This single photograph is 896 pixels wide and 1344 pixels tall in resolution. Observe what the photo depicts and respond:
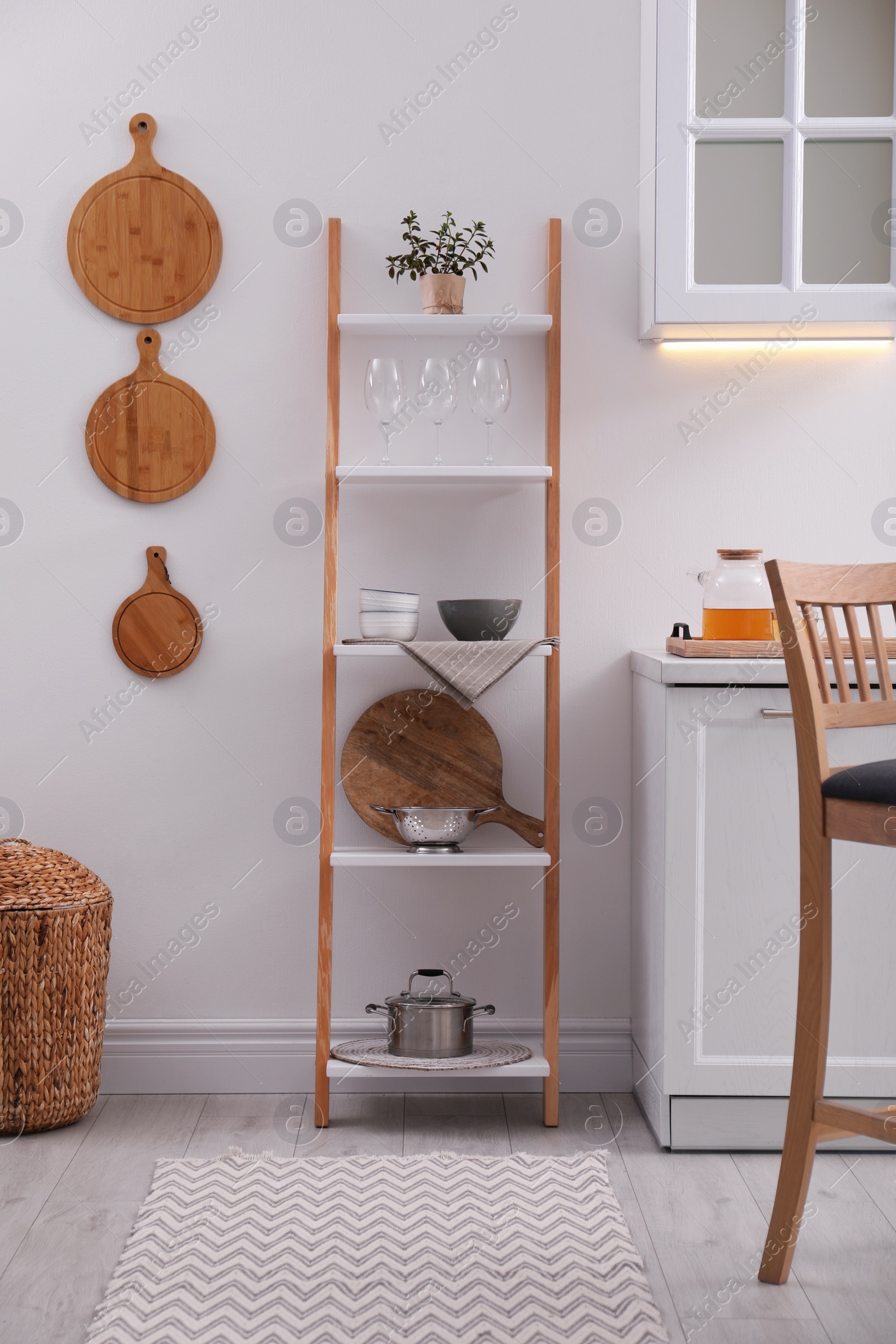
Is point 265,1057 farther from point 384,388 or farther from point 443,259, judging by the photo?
point 443,259

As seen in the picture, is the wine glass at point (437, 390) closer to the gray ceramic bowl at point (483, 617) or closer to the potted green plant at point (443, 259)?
the potted green plant at point (443, 259)

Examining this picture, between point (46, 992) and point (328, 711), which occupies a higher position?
point (328, 711)

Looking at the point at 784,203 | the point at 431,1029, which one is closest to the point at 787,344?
the point at 784,203

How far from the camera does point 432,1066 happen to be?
211 cm

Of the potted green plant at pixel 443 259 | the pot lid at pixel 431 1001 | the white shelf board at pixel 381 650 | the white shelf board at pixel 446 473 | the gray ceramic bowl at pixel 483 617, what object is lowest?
the pot lid at pixel 431 1001

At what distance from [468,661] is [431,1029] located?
0.72m

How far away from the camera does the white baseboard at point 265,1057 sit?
2.37m

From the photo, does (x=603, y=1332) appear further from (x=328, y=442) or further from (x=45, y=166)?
(x=45, y=166)

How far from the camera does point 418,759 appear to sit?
7.79 feet

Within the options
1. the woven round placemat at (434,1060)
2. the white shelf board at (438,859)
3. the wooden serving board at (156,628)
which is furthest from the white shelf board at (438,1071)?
the wooden serving board at (156,628)

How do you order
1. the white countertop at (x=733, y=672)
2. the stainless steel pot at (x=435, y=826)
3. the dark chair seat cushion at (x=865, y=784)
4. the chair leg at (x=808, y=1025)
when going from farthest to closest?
the stainless steel pot at (x=435, y=826), the white countertop at (x=733, y=672), the chair leg at (x=808, y=1025), the dark chair seat cushion at (x=865, y=784)

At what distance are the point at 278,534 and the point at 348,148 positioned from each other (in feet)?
2.68

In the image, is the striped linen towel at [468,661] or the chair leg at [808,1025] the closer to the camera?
the chair leg at [808,1025]

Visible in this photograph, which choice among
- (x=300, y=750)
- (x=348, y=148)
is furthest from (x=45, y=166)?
(x=300, y=750)
